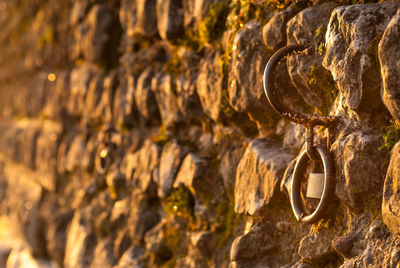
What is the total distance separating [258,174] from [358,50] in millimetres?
610

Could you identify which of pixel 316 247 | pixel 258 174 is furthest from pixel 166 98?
pixel 316 247

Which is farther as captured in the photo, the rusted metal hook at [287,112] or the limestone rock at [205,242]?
the limestone rock at [205,242]

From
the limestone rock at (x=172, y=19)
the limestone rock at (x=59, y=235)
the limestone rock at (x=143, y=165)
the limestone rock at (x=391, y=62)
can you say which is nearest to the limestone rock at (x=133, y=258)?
the limestone rock at (x=143, y=165)

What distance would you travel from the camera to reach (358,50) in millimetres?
1194

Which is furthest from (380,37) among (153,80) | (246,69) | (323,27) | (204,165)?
(153,80)

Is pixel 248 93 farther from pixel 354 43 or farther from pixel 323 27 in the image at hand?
pixel 354 43

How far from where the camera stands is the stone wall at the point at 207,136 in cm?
121

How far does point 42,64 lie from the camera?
464 cm

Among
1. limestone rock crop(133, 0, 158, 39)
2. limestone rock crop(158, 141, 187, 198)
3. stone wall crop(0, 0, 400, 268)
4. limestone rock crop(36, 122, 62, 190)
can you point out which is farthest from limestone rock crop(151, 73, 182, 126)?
limestone rock crop(36, 122, 62, 190)

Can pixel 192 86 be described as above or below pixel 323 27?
below

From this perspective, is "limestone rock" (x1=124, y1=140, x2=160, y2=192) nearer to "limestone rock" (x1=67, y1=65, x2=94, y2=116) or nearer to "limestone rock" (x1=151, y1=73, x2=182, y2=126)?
"limestone rock" (x1=151, y1=73, x2=182, y2=126)

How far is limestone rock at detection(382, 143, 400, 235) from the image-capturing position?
1.07 metres

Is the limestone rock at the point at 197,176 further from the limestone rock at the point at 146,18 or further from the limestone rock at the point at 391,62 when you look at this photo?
the limestone rock at the point at 391,62

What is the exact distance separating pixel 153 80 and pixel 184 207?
0.73m
